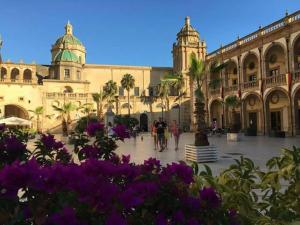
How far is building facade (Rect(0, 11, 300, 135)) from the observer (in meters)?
28.8

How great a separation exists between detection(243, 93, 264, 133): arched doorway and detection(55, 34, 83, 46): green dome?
43600mm

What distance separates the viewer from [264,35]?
100ft

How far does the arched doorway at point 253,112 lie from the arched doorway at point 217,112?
4327 millimetres

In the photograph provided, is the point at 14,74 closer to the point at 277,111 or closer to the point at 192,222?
the point at 277,111

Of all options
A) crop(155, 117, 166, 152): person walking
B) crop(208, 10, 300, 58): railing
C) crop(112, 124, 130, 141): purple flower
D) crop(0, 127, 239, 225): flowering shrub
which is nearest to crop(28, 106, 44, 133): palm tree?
crop(208, 10, 300, 58): railing

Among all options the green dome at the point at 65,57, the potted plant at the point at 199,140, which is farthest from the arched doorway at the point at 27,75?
the potted plant at the point at 199,140

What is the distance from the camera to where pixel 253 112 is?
3438cm

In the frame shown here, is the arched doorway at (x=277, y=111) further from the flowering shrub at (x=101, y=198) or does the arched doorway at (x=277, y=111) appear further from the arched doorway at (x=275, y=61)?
the flowering shrub at (x=101, y=198)

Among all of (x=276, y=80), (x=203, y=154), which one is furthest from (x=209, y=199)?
(x=276, y=80)

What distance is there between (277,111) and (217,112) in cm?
974

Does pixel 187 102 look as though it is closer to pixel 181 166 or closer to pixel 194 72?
pixel 194 72

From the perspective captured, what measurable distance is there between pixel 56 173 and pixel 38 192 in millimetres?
219

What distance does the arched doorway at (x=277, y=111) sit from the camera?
1204 inches

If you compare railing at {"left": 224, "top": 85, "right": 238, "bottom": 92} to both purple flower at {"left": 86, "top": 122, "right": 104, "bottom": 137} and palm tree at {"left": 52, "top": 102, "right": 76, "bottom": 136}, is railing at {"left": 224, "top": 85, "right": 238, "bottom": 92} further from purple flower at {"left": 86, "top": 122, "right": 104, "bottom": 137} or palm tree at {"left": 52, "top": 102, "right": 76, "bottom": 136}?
purple flower at {"left": 86, "top": 122, "right": 104, "bottom": 137}
